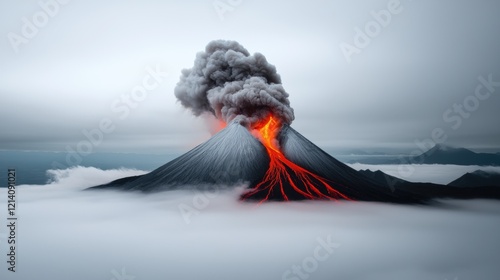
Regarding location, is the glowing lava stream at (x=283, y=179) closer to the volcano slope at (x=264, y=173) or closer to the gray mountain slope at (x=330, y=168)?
the volcano slope at (x=264, y=173)

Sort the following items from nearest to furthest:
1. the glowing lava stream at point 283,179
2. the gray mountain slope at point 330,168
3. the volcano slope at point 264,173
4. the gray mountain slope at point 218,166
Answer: the glowing lava stream at point 283,179, the volcano slope at point 264,173, the gray mountain slope at point 218,166, the gray mountain slope at point 330,168

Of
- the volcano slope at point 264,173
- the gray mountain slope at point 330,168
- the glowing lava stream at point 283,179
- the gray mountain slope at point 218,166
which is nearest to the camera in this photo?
the glowing lava stream at point 283,179

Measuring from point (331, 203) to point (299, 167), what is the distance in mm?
10492

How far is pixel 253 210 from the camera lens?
43969mm

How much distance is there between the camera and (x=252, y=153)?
55.5m

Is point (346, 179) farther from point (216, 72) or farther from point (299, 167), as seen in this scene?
point (216, 72)

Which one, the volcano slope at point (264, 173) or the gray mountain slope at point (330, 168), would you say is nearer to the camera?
the volcano slope at point (264, 173)

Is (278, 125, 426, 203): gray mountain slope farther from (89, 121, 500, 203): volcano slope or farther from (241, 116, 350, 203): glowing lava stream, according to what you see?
(241, 116, 350, 203): glowing lava stream

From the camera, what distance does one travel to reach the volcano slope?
50.7 meters

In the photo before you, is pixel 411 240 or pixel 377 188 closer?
pixel 411 240

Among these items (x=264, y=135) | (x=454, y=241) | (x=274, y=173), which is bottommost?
(x=454, y=241)

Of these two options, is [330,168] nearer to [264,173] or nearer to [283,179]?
[283,179]

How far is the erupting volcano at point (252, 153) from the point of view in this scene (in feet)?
171

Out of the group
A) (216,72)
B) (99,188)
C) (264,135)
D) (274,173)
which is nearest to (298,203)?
(274,173)
